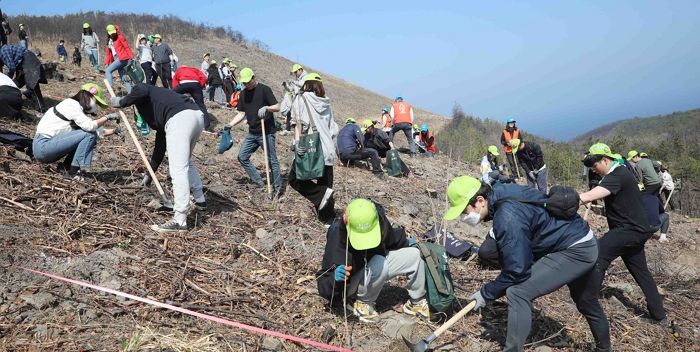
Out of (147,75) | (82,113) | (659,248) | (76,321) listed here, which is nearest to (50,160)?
(82,113)

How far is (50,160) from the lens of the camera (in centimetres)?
560

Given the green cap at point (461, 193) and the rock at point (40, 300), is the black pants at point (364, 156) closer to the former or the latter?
the green cap at point (461, 193)

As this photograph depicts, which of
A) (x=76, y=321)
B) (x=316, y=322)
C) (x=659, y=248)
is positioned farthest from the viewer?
(x=659, y=248)

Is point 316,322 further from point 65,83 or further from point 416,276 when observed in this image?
point 65,83

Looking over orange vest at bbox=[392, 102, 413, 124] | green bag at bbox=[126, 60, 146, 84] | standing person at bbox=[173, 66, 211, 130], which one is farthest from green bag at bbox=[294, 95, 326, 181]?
orange vest at bbox=[392, 102, 413, 124]

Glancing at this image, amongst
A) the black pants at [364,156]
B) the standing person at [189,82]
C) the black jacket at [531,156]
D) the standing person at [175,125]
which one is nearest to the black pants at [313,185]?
the standing person at [175,125]

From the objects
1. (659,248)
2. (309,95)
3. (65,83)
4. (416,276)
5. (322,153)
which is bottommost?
(659,248)

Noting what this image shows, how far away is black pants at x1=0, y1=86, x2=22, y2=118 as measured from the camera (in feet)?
22.4

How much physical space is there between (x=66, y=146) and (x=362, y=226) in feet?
13.1

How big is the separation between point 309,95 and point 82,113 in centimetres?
268

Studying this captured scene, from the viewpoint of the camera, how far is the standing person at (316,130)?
5.75 metres

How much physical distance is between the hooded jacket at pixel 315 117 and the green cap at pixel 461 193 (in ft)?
8.35

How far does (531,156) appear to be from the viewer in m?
10.9

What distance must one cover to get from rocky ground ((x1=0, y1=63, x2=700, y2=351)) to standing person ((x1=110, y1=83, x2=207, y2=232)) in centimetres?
33
